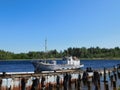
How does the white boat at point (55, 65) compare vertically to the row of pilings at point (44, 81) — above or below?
above

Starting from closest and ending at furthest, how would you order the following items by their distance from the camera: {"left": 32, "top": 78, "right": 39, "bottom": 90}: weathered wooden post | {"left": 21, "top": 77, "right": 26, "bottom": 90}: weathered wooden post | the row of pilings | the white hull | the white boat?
the row of pilings
{"left": 21, "top": 77, "right": 26, "bottom": 90}: weathered wooden post
{"left": 32, "top": 78, "right": 39, "bottom": 90}: weathered wooden post
the white hull
the white boat

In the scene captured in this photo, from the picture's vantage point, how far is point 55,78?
45.1m

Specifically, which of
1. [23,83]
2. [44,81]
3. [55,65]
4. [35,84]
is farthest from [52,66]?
[23,83]

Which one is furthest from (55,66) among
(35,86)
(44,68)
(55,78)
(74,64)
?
(35,86)

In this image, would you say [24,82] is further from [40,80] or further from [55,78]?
[55,78]

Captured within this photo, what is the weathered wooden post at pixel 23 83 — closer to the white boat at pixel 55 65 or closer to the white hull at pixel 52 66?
the white boat at pixel 55 65

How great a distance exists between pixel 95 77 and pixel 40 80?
40.6 feet

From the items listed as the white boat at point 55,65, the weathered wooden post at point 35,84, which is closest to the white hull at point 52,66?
the white boat at point 55,65

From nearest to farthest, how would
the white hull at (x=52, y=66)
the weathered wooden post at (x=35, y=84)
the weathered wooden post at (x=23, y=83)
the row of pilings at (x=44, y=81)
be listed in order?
the row of pilings at (x=44, y=81)
the weathered wooden post at (x=23, y=83)
the weathered wooden post at (x=35, y=84)
the white hull at (x=52, y=66)

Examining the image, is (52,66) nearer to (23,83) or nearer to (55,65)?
(55,65)

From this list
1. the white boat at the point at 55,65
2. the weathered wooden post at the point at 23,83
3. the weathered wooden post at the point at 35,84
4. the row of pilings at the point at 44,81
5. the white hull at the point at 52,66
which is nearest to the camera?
the row of pilings at the point at 44,81

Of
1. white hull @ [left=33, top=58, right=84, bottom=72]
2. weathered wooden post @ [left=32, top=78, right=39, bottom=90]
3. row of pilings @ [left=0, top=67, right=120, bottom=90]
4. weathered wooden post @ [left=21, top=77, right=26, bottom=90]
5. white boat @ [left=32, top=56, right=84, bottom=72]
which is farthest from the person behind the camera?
white boat @ [left=32, top=56, right=84, bottom=72]

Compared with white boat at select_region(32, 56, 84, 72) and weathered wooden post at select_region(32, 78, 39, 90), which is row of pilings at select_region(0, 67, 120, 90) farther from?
white boat at select_region(32, 56, 84, 72)

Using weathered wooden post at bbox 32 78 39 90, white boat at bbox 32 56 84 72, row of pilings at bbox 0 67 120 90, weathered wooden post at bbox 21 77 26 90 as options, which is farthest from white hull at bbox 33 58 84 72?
weathered wooden post at bbox 21 77 26 90
